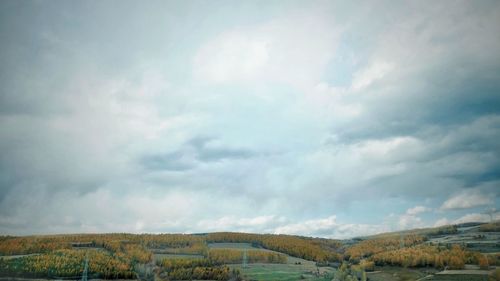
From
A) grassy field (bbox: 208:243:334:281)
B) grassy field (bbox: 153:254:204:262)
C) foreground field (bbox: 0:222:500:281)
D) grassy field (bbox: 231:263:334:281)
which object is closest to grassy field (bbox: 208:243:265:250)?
foreground field (bbox: 0:222:500:281)

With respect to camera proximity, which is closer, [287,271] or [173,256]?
[287,271]

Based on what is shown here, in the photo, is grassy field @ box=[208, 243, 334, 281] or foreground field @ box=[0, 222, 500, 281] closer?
foreground field @ box=[0, 222, 500, 281]

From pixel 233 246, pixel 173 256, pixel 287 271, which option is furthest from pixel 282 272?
pixel 233 246

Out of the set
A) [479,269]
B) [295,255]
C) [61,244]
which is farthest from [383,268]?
[61,244]

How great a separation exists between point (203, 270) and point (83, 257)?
84.8 feet

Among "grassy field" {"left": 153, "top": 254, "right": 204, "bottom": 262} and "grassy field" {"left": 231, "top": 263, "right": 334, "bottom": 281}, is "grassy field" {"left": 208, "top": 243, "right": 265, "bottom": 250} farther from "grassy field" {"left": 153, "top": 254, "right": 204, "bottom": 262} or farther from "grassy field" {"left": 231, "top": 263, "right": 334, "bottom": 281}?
"grassy field" {"left": 231, "top": 263, "right": 334, "bottom": 281}

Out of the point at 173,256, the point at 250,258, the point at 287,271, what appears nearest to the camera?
the point at 287,271

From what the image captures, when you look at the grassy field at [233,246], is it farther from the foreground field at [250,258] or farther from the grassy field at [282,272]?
the grassy field at [282,272]

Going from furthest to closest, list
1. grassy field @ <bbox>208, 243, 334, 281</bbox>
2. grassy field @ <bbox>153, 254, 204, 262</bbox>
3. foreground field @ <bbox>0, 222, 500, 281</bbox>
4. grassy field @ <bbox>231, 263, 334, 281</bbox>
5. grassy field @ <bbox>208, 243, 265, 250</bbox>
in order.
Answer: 1. grassy field @ <bbox>208, 243, 265, 250</bbox>
2. grassy field @ <bbox>153, 254, 204, 262</bbox>
3. grassy field @ <bbox>208, 243, 334, 281</bbox>
4. grassy field @ <bbox>231, 263, 334, 281</bbox>
5. foreground field @ <bbox>0, 222, 500, 281</bbox>

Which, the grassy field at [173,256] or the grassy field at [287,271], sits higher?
the grassy field at [173,256]

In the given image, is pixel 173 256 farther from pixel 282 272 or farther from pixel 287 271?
pixel 287 271

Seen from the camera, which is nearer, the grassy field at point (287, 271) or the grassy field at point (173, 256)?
the grassy field at point (287, 271)

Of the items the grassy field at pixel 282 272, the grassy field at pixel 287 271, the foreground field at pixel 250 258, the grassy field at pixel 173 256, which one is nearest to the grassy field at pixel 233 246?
the foreground field at pixel 250 258

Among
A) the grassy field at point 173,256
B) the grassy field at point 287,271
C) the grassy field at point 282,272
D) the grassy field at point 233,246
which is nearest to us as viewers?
the grassy field at point 282,272
